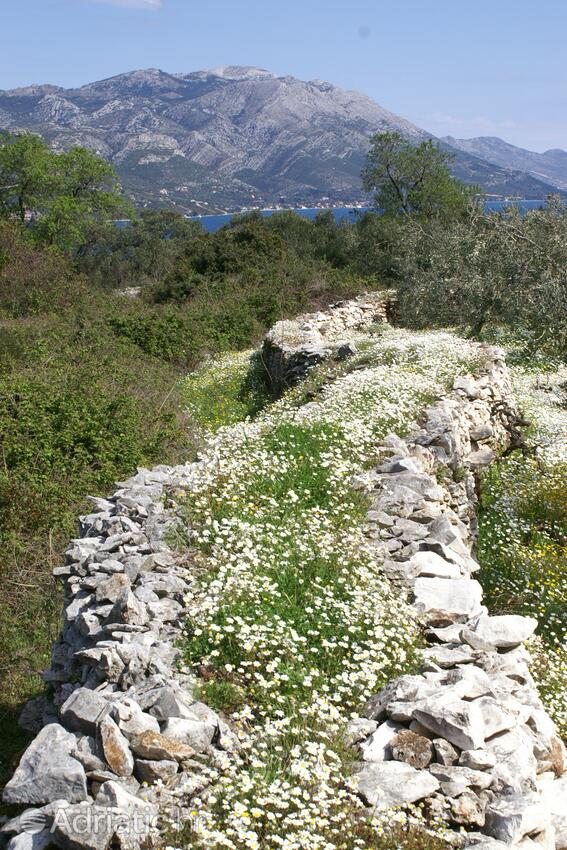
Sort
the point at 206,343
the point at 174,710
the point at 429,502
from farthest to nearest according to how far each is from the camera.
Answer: the point at 206,343 < the point at 429,502 < the point at 174,710

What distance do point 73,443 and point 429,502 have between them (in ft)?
21.5

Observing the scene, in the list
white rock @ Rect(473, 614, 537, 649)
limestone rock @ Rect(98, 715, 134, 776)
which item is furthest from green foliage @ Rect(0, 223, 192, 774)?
white rock @ Rect(473, 614, 537, 649)

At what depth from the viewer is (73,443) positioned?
11.4m

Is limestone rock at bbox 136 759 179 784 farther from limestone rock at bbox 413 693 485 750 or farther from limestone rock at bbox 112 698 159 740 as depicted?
limestone rock at bbox 413 693 485 750

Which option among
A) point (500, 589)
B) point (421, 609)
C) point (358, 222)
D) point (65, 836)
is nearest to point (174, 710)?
point (65, 836)

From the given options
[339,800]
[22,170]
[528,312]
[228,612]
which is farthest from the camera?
[22,170]

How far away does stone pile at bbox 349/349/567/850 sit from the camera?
3.50 meters

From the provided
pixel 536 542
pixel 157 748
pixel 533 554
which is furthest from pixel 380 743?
pixel 536 542

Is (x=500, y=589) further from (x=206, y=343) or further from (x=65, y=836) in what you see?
(x=206, y=343)

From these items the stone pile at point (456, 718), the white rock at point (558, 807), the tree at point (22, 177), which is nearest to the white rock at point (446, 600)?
the stone pile at point (456, 718)

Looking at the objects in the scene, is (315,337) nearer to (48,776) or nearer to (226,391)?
(226,391)

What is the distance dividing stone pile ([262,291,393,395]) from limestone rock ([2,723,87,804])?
1273 cm

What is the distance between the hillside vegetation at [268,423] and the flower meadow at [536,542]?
3 cm

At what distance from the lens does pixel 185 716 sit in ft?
12.4
